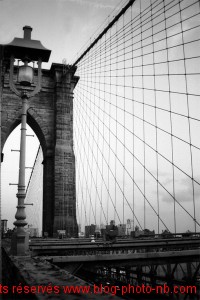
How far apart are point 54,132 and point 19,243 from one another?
11.0 metres

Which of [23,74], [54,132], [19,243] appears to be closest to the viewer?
[19,243]

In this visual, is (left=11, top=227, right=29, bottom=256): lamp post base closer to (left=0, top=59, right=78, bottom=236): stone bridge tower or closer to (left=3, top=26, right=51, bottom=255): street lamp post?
(left=3, top=26, right=51, bottom=255): street lamp post

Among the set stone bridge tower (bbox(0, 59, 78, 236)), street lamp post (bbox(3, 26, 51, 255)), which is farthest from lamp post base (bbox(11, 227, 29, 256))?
stone bridge tower (bbox(0, 59, 78, 236))

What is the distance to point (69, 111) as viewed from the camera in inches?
596

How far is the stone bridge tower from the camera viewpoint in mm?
13594

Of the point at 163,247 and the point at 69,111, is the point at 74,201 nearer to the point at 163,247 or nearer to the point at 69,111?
the point at 69,111

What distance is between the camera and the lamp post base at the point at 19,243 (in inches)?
160

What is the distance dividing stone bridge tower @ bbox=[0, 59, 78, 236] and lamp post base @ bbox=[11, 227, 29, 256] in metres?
9.09

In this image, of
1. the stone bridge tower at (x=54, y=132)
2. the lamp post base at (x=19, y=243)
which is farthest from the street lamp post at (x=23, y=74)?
the stone bridge tower at (x=54, y=132)

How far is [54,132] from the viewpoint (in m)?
14.9

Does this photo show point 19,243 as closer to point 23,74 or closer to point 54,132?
point 23,74

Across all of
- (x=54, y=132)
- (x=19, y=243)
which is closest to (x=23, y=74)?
(x=19, y=243)

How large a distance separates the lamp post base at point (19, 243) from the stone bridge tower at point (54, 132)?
9.09 m

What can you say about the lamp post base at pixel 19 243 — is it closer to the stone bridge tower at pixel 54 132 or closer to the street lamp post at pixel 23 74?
the street lamp post at pixel 23 74
